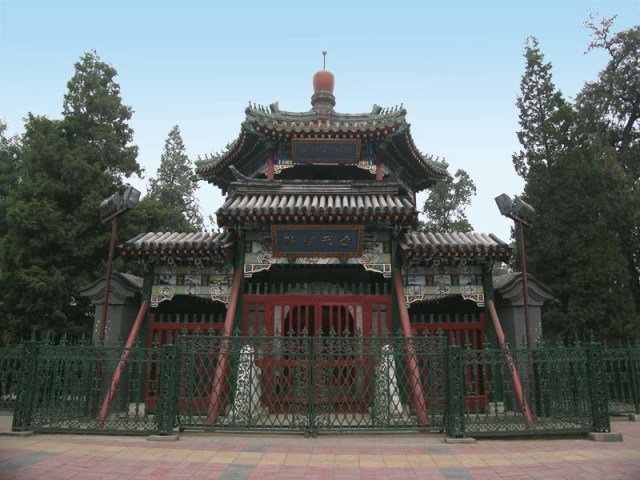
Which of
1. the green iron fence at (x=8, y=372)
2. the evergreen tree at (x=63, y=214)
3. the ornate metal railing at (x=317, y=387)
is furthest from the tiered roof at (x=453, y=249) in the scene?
the evergreen tree at (x=63, y=214)

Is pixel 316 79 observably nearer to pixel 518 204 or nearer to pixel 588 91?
pixel 518 204

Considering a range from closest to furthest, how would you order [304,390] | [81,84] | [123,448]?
[123,448] < [304,390] < [81,84]

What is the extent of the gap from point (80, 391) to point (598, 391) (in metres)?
8.98

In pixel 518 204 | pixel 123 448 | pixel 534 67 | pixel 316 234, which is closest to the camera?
pixel 123 448

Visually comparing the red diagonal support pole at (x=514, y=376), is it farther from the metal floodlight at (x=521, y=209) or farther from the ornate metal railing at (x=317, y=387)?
the metal floodlight at (x=521, y=209)

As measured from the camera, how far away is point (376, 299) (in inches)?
425

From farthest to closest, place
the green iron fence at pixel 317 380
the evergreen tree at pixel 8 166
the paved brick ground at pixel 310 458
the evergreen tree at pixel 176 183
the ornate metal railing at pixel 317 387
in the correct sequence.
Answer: the evergreen tree at pixel 176 183, the evergreen tree at pixel 8 166, the green iron fence at pixel 317 380, the ornate metal railing at pixel 317 387, the paved brick ground at pixel 310 458

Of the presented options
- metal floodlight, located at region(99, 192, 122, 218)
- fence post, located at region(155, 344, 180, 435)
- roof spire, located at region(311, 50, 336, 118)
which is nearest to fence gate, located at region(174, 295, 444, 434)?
fence post, located at region(155, 344, 180, 435)

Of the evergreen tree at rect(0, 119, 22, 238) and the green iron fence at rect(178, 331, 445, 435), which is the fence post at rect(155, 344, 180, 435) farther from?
the evergreen tree at rect(0, 119, 22, 238)

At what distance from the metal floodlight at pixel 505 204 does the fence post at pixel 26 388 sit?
9559mm

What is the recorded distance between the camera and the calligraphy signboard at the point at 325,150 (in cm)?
1218

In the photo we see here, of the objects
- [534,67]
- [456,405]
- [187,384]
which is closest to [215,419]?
[187,384]

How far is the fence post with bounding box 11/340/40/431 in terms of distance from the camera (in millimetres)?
7785

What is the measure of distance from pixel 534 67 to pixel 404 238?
1358 cm
